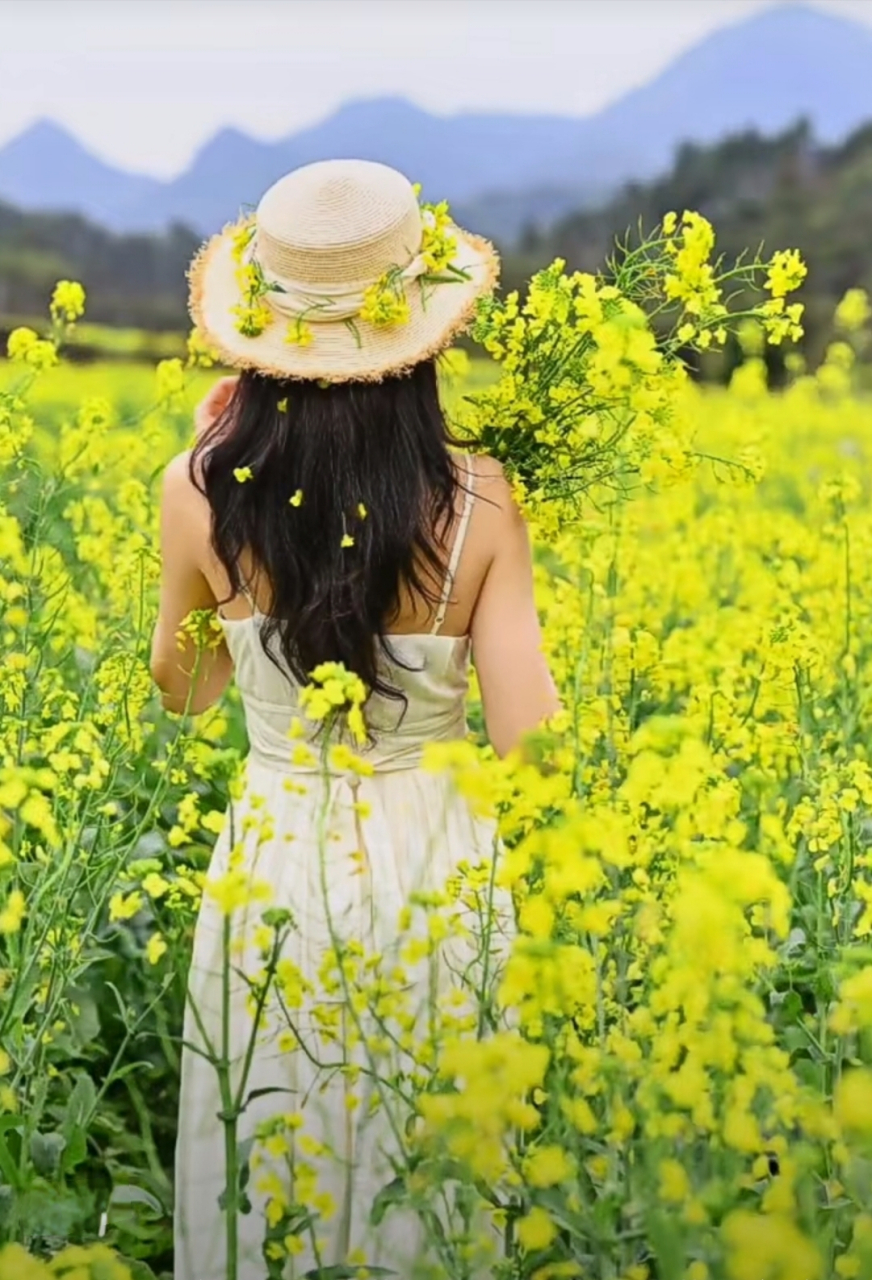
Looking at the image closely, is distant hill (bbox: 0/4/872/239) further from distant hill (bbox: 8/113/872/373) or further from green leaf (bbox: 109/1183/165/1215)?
green leaf (bbox: 109/1183/165/1215)

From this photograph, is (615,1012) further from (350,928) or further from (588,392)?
(588,392)

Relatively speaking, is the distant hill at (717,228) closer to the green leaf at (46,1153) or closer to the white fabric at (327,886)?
the white fabric at (327,886)

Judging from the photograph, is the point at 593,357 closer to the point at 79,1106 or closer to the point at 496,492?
the point at 496,492

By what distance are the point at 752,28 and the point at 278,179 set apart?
31.2m

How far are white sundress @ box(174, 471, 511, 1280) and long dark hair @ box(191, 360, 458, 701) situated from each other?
51 millimetres

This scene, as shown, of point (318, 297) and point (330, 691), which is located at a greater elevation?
point (318, 297)

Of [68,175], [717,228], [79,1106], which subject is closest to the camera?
[79,1106]

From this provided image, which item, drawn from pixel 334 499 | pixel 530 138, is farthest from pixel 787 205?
pixel 530 138

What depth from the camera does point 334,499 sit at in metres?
1.81

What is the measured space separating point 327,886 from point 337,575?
37 centimetres

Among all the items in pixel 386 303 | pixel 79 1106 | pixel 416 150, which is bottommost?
pixel 79 1106

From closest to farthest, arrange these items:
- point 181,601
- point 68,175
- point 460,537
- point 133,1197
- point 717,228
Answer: point 460,537 → point 181,601 → point 133,1197 → point 717,228 → point 68,175

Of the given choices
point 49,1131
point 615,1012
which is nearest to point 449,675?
point 615,1012

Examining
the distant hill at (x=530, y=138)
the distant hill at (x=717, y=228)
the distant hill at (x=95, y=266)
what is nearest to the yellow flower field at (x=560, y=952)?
the distant hill at (x=717, y=228)
